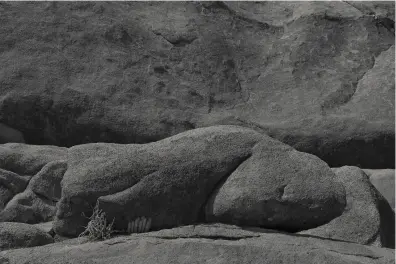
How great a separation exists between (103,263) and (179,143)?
76 centimetres

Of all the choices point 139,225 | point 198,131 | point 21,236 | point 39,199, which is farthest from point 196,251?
point 39,199

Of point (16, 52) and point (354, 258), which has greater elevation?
point (16, 52)

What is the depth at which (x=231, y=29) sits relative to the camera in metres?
6.69

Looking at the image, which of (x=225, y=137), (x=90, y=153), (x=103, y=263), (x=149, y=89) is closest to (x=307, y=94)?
(x=149, y=89)

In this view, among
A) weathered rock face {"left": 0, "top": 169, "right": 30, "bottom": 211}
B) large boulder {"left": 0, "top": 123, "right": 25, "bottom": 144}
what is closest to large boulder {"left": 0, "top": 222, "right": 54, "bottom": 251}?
weathered rock face {"left": 0, "top": 169, "right": 30, "bottom": 211}

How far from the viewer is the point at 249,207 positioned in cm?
475

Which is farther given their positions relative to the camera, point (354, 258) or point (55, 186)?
point (55, 186)

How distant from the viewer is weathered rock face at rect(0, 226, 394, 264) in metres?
4.49

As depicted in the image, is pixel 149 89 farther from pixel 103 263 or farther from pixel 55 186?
pixel 103 263

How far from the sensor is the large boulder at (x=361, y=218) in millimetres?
5258

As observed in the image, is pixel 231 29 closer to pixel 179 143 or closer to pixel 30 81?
pixel 30 81

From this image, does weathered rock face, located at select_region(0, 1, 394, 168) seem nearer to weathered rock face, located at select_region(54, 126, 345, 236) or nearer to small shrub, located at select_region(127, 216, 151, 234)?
weathered rock face, located at select_region(54, 126, 345, 236)

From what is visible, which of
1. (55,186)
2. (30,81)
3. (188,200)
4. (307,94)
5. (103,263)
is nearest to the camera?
(103,263)

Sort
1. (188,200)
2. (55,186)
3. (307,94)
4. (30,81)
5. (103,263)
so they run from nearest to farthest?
(103,263), (188,200), (55,186), (30,81), (307,94)
